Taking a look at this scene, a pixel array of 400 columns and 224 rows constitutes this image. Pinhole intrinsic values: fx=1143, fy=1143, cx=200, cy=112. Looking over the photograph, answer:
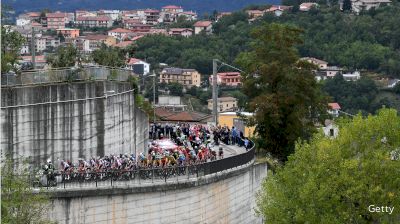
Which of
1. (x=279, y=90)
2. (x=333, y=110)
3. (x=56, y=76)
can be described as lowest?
(x=333, y=110)

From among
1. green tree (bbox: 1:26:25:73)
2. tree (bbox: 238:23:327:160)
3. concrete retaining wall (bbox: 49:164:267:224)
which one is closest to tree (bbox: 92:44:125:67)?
green tree (bbox: 1:26:25:73)

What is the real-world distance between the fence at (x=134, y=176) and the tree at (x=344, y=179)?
9.28 feet

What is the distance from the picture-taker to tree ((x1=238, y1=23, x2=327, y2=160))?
5412 cm

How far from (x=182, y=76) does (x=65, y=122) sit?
131822mm

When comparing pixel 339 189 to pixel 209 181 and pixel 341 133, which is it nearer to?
pixel 341 133

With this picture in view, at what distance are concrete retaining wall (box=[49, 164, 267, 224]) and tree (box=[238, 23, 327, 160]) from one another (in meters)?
7.80

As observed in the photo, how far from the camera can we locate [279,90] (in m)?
55.2

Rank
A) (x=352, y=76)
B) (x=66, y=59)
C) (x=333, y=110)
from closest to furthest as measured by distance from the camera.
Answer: (x=66, y=59) < (x=333, y=110) < (x=352, y=76)

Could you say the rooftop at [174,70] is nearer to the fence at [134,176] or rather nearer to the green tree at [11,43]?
the green tree at [11,43]

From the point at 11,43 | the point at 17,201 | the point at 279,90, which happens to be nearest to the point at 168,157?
the point at 11,43

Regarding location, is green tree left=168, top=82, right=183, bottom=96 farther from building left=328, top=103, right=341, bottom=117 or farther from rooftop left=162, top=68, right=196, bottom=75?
building left=328, top=103, right=341, bottom=117

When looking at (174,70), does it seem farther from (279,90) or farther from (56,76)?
(56,76)

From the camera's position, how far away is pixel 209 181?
41125mm

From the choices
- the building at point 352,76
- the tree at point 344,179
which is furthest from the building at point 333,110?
the building at point 352,76
